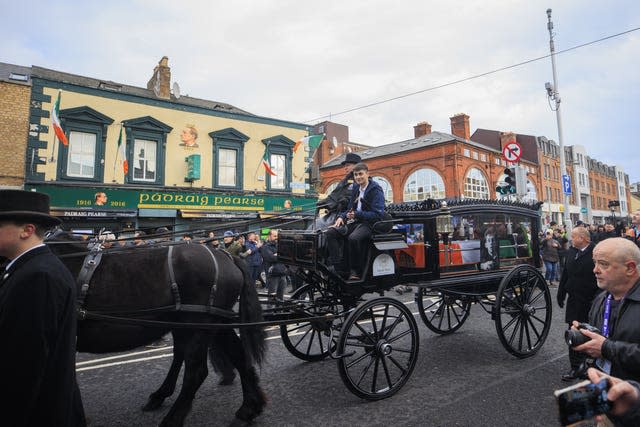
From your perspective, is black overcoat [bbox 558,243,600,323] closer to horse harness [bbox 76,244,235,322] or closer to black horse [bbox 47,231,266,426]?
black horse [bbox 47,231,266,426]

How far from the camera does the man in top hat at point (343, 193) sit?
4.96 m

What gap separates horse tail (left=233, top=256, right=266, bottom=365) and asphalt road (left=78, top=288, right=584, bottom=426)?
60cm

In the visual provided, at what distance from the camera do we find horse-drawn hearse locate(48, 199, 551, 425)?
317 centimetres

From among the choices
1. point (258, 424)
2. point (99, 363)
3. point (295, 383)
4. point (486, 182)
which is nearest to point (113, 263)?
point (258, 424)

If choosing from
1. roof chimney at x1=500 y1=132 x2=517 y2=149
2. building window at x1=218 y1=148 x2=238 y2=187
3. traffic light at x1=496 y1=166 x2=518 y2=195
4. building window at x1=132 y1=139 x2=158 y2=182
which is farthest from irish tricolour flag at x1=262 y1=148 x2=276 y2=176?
roof chimney at x1=500 y1=132 x2=517 y2=149

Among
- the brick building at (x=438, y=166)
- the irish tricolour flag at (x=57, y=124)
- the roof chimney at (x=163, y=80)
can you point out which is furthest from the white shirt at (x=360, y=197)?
the brick building at (x=438, y=166)

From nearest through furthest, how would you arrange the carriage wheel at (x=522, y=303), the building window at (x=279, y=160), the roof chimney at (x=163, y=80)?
the carriage wheel at (x=522, y=303), the roof chimney at (x=163, y=80), the building window at (x=279, y=160)

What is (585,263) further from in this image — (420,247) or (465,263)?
(420,247)

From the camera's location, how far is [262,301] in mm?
4191

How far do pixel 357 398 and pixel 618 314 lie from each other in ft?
8.46

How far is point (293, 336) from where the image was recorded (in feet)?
20.1

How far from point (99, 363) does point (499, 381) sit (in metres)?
5.19

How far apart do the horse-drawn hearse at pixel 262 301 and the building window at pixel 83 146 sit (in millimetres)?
13930

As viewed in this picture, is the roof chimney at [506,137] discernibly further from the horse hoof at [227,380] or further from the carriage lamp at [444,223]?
the horse hoof at [227,380]
